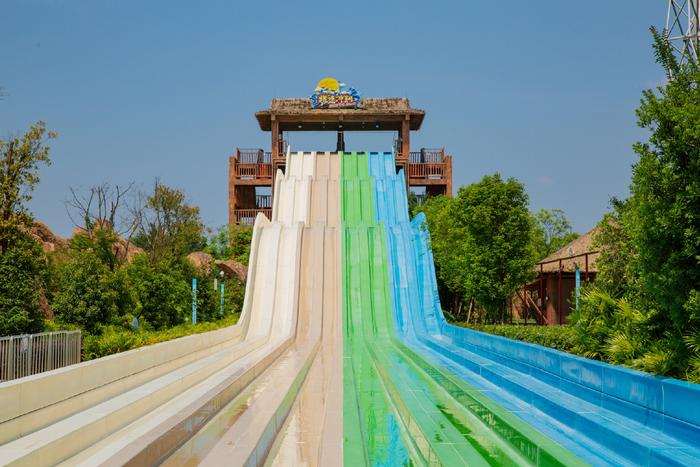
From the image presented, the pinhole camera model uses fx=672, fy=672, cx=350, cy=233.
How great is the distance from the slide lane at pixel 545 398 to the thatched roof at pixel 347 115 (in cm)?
1731

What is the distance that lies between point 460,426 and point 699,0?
15.3 m

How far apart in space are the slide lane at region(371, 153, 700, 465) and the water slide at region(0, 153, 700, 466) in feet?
0.06

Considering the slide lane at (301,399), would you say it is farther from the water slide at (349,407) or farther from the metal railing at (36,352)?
the metal railing at (36,352)

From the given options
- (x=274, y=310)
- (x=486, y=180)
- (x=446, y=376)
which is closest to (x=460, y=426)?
(x=446, y=376)

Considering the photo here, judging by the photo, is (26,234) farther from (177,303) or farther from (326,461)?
(326,461)

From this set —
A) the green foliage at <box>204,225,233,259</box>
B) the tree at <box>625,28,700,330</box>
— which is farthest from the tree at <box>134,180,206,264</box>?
the tree at <box>625,28,700,330</box>

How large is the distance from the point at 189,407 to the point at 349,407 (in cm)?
181

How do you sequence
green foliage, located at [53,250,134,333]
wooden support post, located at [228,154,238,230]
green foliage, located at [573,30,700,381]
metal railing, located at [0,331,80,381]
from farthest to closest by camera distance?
1. wooden support post, located at [228,154,238,230]
2. green foliage, located at [53,250,134,333]
3. metal railing, located at [0,331,80,381]
4. green foliage, located at [573,30,700,381]

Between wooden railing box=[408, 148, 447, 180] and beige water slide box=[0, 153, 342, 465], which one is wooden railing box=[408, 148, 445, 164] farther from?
beige water slide box=[0, 153, 342, 465]

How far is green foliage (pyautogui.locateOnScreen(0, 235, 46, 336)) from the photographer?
43.2 ft

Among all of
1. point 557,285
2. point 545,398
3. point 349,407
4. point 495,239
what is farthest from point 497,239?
point 349,407

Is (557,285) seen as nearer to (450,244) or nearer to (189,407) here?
(450,244)

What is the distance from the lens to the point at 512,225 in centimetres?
1504

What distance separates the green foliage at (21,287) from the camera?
13.2 meters
